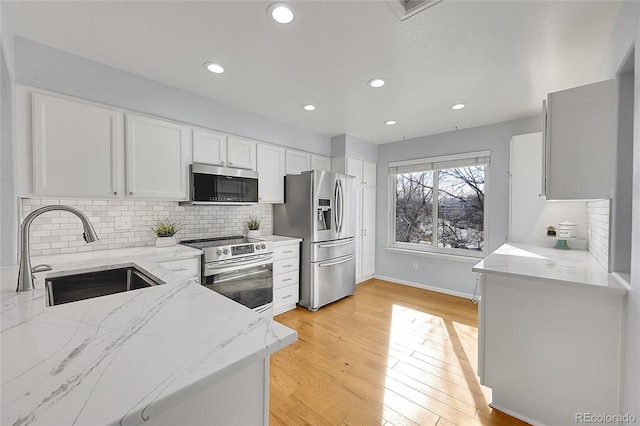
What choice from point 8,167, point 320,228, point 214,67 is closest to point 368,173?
point 320,228

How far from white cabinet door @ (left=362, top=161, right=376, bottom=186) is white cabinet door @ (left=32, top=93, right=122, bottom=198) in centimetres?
342

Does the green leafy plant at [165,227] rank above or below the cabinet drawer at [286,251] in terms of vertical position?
above

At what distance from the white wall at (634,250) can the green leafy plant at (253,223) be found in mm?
3238

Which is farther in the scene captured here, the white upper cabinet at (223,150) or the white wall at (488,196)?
the white wall at (488,196)

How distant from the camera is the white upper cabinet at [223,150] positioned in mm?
2910

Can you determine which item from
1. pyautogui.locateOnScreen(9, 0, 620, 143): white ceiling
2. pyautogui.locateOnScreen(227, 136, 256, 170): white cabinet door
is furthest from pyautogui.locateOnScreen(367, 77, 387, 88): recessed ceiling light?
pyautogui.locateOnScreen(227, 136, 256, 170): white cabinet door

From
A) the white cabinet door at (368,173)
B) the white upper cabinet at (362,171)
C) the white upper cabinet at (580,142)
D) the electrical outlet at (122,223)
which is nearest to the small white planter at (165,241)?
the electrical outlet at (122,223)

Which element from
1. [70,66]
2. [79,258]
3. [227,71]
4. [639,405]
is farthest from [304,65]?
[639,405]

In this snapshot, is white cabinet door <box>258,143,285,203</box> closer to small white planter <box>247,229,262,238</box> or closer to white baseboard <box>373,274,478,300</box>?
small white planter <box>247,229,262,238</box>

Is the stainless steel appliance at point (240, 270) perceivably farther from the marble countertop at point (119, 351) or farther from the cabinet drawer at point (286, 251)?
the marble countertop at point (119, 351)

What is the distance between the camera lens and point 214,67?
2281 mm

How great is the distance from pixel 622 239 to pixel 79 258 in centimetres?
367

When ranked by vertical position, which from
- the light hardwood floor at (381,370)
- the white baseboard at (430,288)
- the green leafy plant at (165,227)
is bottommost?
the light hardwood floor at (381,370)

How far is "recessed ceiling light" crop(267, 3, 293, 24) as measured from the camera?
1.58 metres
